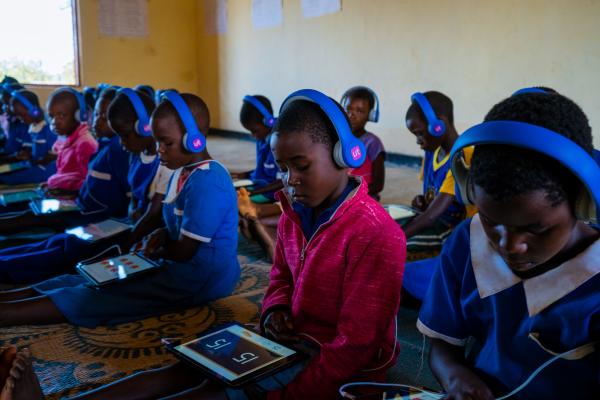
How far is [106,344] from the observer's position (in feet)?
6.12

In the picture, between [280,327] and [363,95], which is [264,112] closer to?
[363,95]

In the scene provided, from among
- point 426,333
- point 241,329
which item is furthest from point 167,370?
point 426,333

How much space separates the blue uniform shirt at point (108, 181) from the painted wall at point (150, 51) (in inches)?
239

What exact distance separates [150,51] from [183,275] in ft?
25.5

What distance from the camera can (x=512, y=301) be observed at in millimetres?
941

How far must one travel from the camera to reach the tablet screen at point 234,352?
122 cm

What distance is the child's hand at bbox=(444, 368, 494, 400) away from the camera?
0.94 metres

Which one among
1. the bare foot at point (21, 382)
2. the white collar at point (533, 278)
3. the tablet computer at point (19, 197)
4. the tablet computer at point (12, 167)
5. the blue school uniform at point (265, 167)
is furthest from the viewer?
the tablet computer at point (12, 167)

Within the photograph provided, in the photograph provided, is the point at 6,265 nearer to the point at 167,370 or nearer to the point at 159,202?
the point at 159,202

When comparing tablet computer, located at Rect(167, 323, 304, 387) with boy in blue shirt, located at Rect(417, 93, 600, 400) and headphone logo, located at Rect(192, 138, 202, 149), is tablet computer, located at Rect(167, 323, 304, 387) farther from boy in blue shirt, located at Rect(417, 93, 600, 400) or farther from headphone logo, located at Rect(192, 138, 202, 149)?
headphone logo, located at Rect(192, 138, 202, 149)

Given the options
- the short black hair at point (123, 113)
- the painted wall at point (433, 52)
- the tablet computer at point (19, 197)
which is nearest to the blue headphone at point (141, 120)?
the short black hair at point (123, 113)

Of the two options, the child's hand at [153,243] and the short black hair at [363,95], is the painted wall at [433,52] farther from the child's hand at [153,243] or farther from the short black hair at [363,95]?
the child's hand at [153,243]

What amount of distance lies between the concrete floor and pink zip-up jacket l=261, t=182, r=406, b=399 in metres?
2.86

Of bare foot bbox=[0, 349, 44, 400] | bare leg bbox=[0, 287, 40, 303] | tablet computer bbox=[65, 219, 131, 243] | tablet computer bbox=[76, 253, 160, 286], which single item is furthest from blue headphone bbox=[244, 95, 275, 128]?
bare foot bbox=[0, 349, 44, 400]
